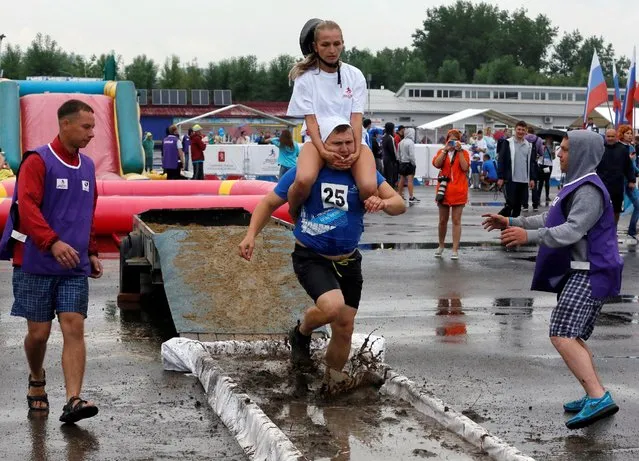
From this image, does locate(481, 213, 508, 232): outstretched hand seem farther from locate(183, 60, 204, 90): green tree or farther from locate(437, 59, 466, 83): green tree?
locate(437, 59, 466, 83): green tree

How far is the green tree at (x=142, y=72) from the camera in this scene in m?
106

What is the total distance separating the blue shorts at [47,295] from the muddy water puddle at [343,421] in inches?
48.8

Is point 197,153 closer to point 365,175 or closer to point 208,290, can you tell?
point 208,290

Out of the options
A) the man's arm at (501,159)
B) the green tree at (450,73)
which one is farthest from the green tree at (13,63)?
the man's arm at (501,159)

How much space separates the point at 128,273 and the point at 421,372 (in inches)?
169

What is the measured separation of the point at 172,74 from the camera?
111 meters

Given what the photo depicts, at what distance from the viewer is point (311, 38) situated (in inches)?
314

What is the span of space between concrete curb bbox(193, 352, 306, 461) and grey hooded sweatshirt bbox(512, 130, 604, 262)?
2084 millimetres

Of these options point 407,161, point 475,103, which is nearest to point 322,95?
point 407,161

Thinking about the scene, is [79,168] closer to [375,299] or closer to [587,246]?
[587,246]

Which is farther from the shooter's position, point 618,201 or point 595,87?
point 595,87

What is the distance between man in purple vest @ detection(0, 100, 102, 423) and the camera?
23.4ft

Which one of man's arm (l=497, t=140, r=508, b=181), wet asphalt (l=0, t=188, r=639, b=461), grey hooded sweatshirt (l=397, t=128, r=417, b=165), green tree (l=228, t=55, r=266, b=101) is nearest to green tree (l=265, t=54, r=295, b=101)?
green tree (l=228, t=55, r=266, b=101)

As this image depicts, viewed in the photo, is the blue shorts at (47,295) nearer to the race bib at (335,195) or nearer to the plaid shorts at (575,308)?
the race bib at (335,195)
